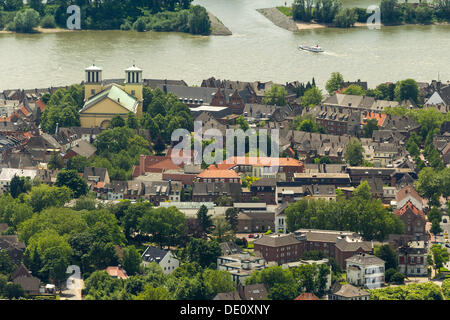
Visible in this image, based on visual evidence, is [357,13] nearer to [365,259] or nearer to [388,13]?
[388,13]

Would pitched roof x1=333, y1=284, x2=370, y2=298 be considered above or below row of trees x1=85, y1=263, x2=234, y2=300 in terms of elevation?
below

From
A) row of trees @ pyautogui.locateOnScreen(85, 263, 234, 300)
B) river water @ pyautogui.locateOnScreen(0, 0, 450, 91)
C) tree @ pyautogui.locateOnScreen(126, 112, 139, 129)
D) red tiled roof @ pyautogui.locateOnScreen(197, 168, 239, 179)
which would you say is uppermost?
row of trees @ pyautogui.locateOnScreen(85, 263, 234, 300)

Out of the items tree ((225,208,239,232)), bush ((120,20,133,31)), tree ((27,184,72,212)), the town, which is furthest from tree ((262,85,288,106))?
bush ((120,20,133,31))

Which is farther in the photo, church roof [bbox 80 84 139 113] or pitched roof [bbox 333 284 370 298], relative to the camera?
church roof [bbox 80 84 139 113]

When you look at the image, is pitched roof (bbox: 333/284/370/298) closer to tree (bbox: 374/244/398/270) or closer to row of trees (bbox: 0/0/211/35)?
tree (bbox: 374/244/398/270)

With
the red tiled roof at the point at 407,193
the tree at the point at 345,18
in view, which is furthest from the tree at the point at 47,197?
the tree at the point at 345,18

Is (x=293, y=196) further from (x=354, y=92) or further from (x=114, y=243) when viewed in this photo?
(x=354, y=92)

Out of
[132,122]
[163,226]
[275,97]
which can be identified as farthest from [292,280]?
[275,97]

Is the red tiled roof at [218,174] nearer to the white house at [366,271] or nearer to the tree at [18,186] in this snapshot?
the tree at [18,186]
